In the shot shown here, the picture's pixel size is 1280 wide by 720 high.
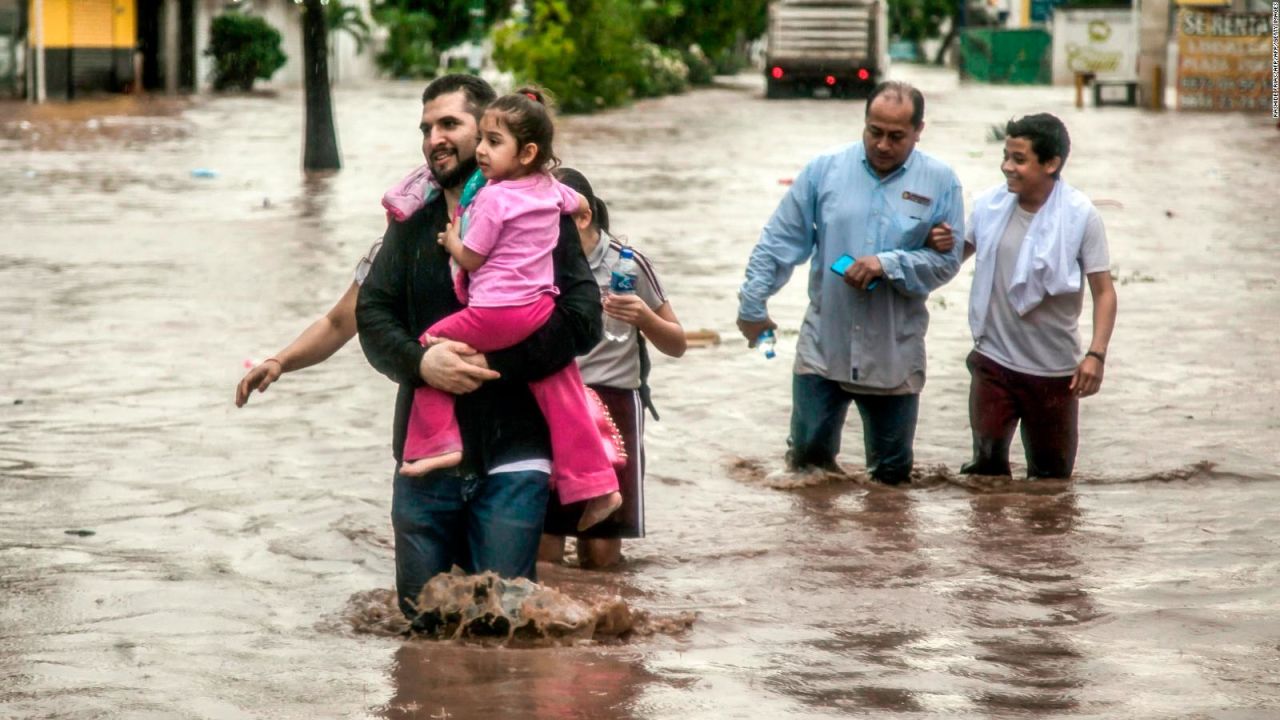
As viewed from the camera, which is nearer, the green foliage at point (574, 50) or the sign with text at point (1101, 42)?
the green foliage at point (574, 50)

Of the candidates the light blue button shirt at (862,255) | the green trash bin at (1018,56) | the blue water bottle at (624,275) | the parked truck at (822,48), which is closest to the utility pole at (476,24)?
the parked truck at (822,48)

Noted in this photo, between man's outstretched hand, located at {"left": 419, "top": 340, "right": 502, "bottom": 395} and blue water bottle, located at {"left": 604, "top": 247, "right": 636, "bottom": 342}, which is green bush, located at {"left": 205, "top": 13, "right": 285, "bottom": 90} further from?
man's outstretched hand, located at {"left": 419, "top": 340, "right": 502, "bottom": 395}

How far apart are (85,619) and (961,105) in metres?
35.9

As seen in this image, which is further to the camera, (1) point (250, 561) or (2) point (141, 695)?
(1) point (250, 561)

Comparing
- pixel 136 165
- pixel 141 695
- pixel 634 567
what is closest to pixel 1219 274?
pixel 634 567

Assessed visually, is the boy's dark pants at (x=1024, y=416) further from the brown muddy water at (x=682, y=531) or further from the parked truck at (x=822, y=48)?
the parked truck at (x=822, y=48)

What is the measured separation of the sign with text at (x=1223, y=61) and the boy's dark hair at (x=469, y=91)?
3141cm

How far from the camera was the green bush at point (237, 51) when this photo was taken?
46.2 metres

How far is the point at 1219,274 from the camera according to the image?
549 inches

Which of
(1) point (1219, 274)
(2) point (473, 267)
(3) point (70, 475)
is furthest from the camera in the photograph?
(1) point (1219, 274)

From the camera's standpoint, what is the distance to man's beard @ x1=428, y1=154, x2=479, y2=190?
502 cm

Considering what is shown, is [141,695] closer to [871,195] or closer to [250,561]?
[250,561]

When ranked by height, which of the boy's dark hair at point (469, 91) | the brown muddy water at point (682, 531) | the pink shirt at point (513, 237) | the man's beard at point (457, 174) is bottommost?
the brown muddy water at point (682, 531)

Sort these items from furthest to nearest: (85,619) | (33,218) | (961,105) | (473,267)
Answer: (961,105) < (33,218) < (85,619) < (473,267)
